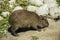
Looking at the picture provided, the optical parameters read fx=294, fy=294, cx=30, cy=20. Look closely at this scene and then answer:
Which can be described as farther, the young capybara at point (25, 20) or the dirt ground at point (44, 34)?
the young capybara at point (25, 20)

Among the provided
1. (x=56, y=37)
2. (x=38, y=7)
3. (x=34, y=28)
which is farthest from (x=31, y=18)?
(x=38, y=7)

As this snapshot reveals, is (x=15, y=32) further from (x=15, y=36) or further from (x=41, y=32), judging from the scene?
(x=41, y=32)

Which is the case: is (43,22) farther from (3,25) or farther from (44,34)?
(3,25)

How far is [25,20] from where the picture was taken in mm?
9859

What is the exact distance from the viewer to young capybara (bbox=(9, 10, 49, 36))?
9.72 metres

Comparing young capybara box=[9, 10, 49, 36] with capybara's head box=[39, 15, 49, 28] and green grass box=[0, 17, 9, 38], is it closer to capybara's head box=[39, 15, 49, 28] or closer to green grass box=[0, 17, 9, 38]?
capybara's head box=[39, 15, 49, 28]

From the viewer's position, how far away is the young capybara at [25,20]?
9.72m

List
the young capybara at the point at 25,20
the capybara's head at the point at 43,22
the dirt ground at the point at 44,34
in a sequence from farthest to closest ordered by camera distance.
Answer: the capybara's head at the point at 43,22, the young capybara at the point at 25,20, the dirt ground at the point at 44,34

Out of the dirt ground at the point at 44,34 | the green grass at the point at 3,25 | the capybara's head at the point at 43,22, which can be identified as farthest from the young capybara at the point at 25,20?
the green grass at the point at 3,25

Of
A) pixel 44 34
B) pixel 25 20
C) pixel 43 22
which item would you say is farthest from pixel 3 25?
pixel 44 34

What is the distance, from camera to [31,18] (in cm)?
1008

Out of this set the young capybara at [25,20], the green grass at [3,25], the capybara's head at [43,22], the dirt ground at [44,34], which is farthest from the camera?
the capybara's head at [43,22]

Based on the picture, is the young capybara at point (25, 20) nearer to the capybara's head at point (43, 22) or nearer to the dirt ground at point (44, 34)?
the capybara's head at point (43, 22)

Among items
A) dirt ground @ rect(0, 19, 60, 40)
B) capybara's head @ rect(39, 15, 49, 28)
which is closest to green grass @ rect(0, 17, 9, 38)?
dirt ground @ rect(0, 19, 60, 40)
